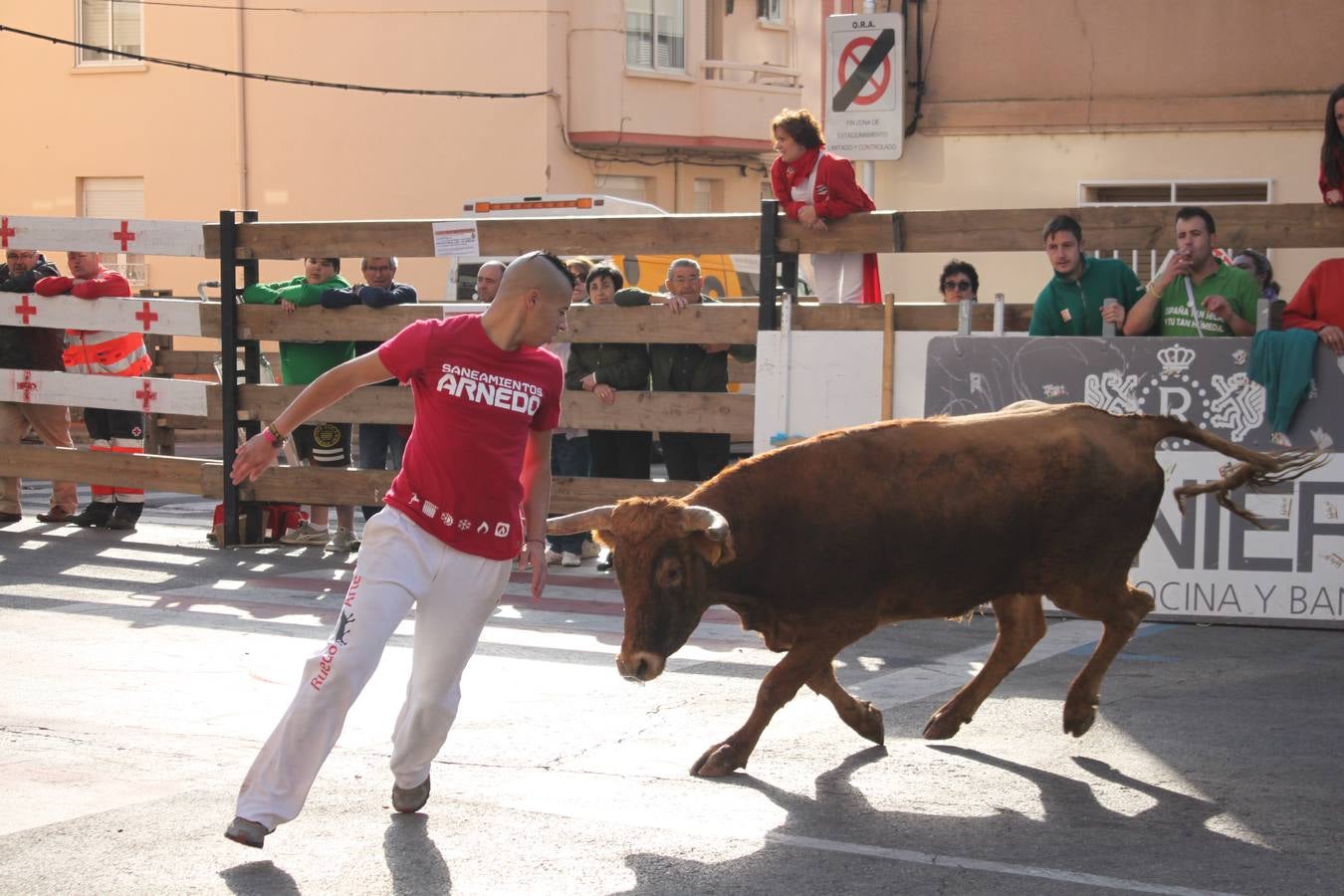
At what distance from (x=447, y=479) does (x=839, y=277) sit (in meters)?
5.90

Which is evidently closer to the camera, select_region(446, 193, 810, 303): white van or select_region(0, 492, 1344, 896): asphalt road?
select_region(0, 492, 1344, 896): asphalt road

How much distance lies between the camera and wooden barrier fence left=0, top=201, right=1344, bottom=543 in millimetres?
10383

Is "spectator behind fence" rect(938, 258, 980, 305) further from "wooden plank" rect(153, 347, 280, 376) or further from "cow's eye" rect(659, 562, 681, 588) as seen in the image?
"wooden plank" rect(153, 347, 280, 376)

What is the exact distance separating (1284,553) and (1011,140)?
8.37 metres

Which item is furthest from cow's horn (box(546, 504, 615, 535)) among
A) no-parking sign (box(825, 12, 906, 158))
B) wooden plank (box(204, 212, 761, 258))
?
no-parking sign (box(825, 12, 906, 158))

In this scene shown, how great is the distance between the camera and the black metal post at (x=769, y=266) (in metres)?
11.0

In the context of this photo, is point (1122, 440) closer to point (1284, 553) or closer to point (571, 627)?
point (1284, 553)

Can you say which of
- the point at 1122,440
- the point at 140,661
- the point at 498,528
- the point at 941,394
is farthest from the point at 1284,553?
the point at 140,661

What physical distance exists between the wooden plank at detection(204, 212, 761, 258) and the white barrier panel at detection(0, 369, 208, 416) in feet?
3.47

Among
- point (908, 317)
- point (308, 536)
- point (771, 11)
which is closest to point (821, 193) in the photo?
point (908, 317)

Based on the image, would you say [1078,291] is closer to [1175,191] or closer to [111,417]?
[1175,191]

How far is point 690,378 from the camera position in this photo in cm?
1173

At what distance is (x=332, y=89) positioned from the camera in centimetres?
2925

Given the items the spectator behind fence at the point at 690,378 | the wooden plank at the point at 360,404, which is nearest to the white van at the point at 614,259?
the wooden plank at the point at 360,404
